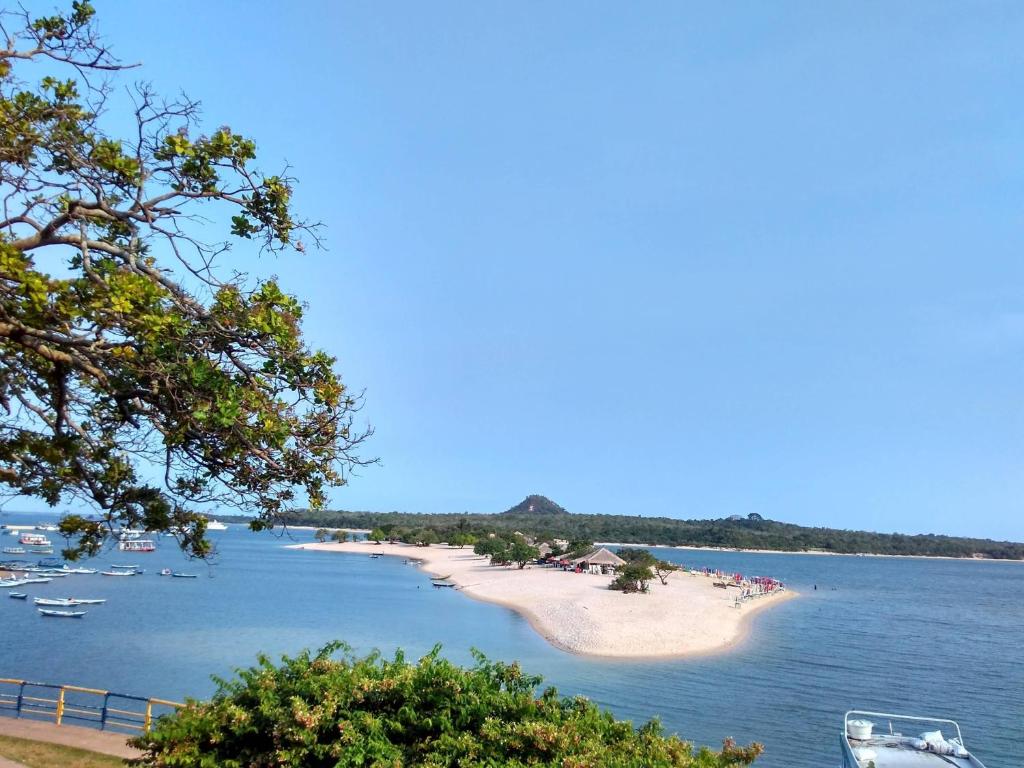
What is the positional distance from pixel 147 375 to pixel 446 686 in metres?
3.62

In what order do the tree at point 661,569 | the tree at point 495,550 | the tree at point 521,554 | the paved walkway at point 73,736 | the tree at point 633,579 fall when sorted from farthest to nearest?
the tree at point 495,550
the tree at point 521,554
the tree at point 661,569
the tree at point 633,579
the paved walkway at point 73,736

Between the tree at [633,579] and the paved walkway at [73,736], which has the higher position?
the paved walkway at [73,736]

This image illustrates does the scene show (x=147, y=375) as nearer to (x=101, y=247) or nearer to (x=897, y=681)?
(x=101, y=247)

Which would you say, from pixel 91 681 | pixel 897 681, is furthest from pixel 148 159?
pixel 897 681

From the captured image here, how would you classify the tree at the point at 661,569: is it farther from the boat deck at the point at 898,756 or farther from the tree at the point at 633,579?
the boat deck at the point at 898,756

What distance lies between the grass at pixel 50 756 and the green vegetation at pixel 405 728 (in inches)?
247

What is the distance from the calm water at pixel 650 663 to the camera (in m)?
24.1

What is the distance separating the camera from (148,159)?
7.22 metres

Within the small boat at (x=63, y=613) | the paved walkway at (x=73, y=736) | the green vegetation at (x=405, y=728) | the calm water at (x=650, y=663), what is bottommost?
the small boat at (x=63, y=613)

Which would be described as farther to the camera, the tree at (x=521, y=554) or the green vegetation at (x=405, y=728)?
the tree at (x=521, y=554)

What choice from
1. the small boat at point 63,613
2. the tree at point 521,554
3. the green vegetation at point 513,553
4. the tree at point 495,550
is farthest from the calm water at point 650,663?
the tree at point 495,550

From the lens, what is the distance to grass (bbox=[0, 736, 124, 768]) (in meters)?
11.3


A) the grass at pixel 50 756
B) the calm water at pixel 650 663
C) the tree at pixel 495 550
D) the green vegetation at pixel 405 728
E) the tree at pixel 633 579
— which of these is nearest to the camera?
the green vegetation at pixel 405 728

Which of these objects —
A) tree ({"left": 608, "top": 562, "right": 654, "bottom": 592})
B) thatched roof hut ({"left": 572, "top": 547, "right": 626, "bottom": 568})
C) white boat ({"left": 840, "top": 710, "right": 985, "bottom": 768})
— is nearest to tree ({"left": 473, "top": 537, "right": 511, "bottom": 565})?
thatched roof hut ({"left": 572, "top": 547, "right": 626, "bottom": 568})
